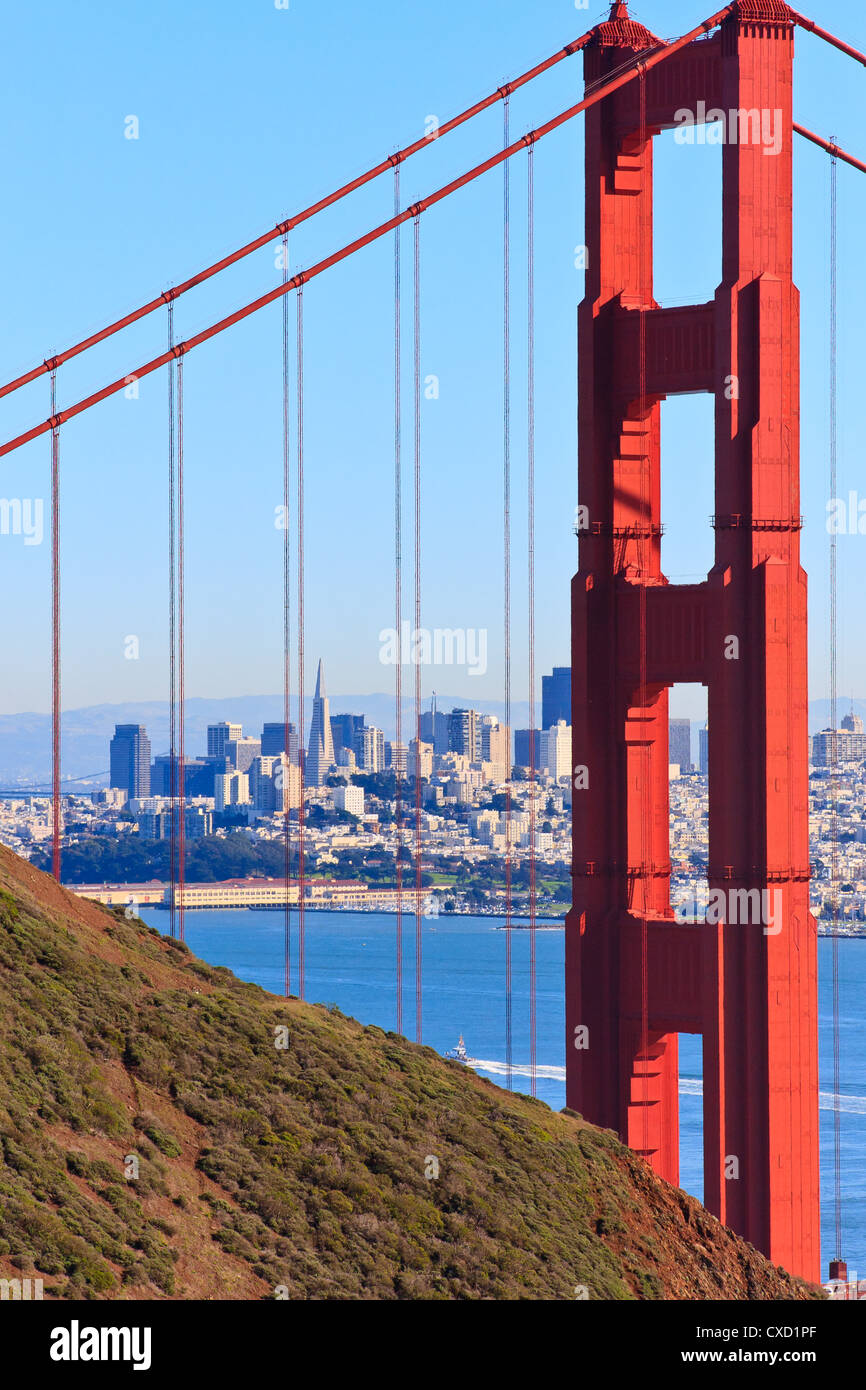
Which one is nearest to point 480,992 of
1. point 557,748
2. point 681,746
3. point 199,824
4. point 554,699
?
point 554,699

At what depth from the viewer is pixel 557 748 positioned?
555 feet

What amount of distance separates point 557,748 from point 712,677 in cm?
13422

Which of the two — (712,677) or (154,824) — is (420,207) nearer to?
(712,677)

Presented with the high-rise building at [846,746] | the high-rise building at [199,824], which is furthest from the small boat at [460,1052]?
the high-rise building at [199,824]

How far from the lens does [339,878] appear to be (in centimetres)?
→ 17825

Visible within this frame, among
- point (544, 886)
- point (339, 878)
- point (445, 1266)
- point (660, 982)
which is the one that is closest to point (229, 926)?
point (339, 878)

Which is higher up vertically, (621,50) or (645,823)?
(621,50)

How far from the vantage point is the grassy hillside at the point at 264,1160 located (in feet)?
65.8

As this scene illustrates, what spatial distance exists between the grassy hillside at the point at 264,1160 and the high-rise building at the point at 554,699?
96.3 m

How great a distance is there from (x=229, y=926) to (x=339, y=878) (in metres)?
11.1

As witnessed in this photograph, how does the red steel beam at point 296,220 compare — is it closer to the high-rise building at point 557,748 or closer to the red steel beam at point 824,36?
the red steel beam at point 824,36

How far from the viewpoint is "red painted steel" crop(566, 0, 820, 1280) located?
3466 centimetres
